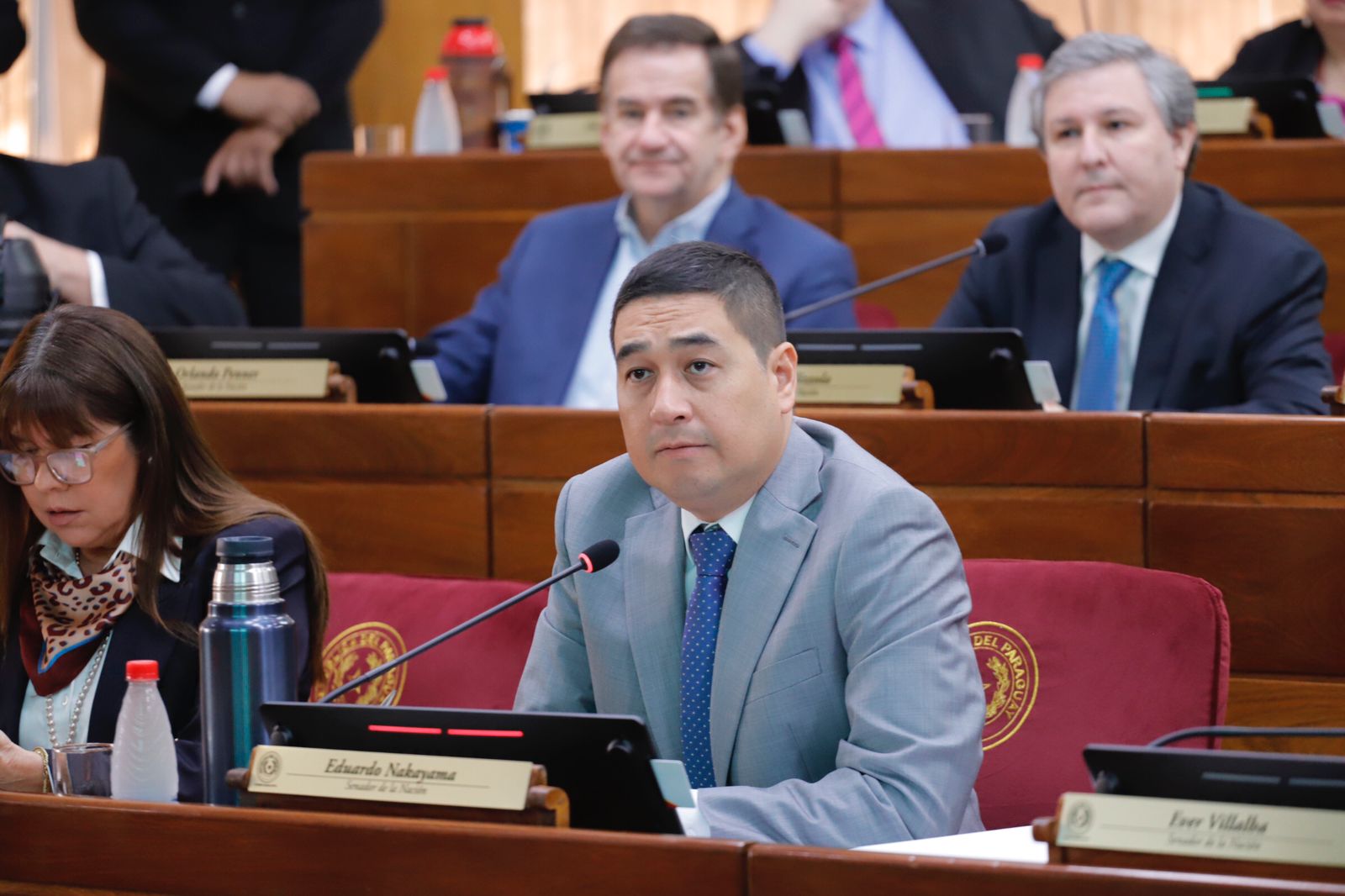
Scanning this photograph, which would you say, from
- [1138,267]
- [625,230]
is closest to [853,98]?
→ [625,230]

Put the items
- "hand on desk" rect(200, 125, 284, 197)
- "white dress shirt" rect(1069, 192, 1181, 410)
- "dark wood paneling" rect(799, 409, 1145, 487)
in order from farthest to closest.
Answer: "hand on desk" rect(200, 125, 284, 197) < "white dress shirt" rect(1069, 192, 1181, 410) < "dark wood paneling" rect(799, 409, 1145, 487)

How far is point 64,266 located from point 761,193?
58.7 inches

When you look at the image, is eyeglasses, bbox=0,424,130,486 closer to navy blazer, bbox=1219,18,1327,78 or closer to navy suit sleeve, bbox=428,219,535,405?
navy suit sleeve, bbox=428,219,535,405

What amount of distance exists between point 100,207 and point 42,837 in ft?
7.34

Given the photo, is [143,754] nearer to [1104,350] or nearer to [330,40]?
[1104,350]

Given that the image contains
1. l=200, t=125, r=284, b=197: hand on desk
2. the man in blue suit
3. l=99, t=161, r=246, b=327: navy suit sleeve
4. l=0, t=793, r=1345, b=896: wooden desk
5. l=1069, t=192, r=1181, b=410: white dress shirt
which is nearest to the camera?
l=0, t=793, r=1345, b=896: wooden desk

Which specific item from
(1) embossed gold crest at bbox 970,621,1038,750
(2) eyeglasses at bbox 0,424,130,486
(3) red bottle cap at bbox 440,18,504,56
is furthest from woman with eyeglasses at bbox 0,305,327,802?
(3) red bottle cap at bbox 440,18,504,56

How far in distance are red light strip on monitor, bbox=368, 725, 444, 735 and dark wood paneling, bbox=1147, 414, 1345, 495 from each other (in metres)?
1.25

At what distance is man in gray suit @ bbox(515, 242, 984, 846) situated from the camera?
155cm

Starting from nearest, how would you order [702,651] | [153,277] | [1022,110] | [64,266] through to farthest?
[702,651], [64,266], [153,277], [1022,110]

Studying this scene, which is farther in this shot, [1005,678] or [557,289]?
[557,289]

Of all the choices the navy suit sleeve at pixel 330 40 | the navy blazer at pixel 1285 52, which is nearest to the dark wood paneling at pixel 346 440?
the navy suit sleeve at pixel 330 40

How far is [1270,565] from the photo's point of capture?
2.18 m

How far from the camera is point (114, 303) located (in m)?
3.08
